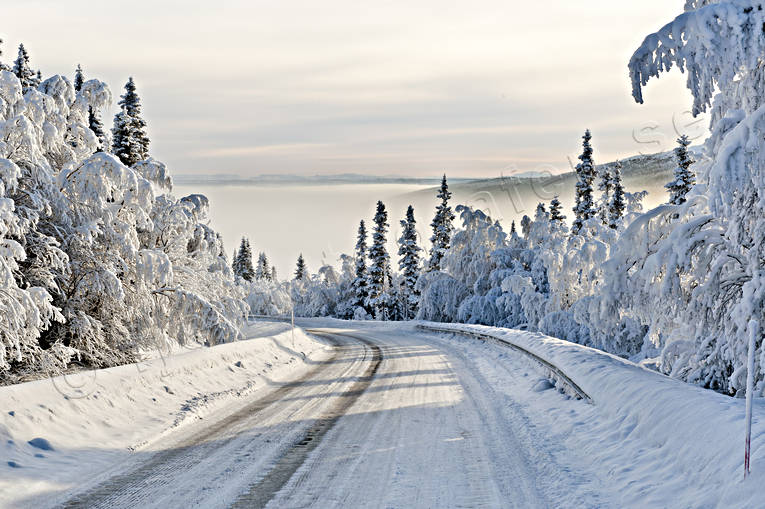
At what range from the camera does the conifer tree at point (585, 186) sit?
4997 cm

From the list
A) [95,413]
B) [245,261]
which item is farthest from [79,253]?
[245,261]

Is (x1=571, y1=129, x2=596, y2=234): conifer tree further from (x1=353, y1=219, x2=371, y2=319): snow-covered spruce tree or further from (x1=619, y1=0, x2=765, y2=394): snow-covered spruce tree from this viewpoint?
(x1=619, y1=0, x2=765, y2=394): snow-covered spruce tree

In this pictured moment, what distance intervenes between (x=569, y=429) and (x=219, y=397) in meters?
6.85

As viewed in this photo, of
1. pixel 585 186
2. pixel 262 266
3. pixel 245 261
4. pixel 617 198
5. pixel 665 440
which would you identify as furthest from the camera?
pixel 262 266

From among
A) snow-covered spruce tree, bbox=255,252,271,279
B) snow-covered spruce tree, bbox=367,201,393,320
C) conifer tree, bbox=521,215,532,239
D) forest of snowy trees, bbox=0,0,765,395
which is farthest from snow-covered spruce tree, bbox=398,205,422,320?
snow-covered spruce tree, bbox=255,252,271,279

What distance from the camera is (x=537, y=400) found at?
39.4 feet

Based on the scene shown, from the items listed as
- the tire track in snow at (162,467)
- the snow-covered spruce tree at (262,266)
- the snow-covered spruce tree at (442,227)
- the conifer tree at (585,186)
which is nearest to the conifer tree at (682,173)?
the conifer tree at (585,186)

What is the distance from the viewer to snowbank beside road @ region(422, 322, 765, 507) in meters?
5.59

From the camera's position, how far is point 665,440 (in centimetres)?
720

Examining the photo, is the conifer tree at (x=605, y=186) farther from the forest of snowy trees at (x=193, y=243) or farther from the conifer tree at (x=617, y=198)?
the forest of snowy trees at (x=193, y=243)

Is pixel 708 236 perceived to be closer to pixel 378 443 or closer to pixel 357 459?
pixel 378 443

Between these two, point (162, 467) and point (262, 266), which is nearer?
point (162, 467)

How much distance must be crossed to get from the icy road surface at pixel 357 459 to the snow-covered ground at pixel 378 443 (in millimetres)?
31

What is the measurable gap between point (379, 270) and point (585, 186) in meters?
24.8
